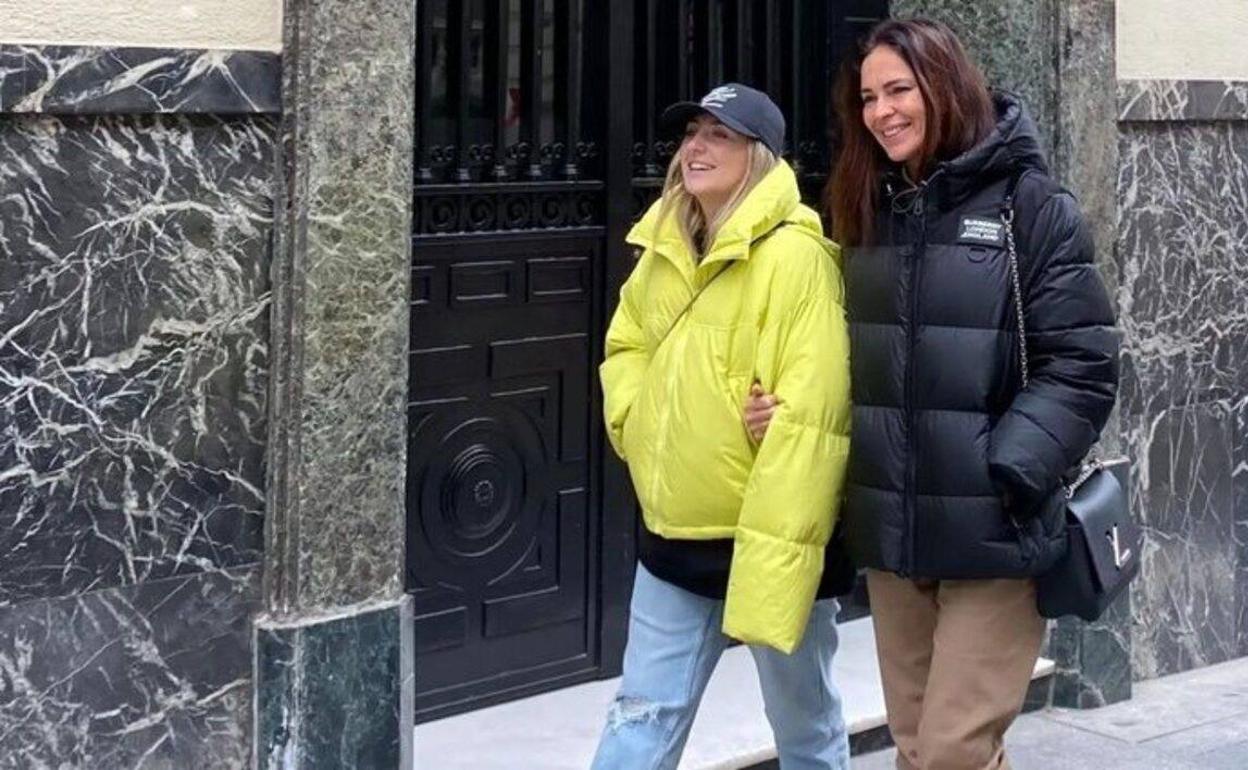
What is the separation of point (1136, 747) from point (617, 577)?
1.62 metres

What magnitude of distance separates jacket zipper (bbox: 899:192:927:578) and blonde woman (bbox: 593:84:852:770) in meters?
0.17

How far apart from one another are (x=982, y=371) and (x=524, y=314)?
217cm

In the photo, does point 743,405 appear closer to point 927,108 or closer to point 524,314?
point 927,108

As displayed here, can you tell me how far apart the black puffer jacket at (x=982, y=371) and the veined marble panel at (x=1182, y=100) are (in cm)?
257

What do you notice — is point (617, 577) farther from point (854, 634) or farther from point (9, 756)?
point (9, 756)

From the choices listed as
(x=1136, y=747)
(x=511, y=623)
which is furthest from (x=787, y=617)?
(x=1136, y=747)

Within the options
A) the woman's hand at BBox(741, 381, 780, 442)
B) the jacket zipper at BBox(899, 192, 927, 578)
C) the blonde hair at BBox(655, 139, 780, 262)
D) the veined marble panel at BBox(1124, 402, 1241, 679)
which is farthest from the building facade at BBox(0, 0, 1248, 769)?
the jacket zipper at BBox(899, 192, 927, 578)

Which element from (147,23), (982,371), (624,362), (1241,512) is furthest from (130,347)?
(1241,512)

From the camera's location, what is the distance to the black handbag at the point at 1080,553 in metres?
3.84

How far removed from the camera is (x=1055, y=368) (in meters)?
3.79

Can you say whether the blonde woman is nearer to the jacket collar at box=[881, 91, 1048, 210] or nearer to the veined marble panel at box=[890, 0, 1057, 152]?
the jacket collar at box=[881, 91, 1048, 210]

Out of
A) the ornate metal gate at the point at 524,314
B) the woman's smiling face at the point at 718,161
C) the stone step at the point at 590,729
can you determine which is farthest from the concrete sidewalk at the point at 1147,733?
the woman's smiling face at the point at 718,161

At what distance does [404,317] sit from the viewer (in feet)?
15.8

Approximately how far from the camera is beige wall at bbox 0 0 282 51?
4203 millimetres
